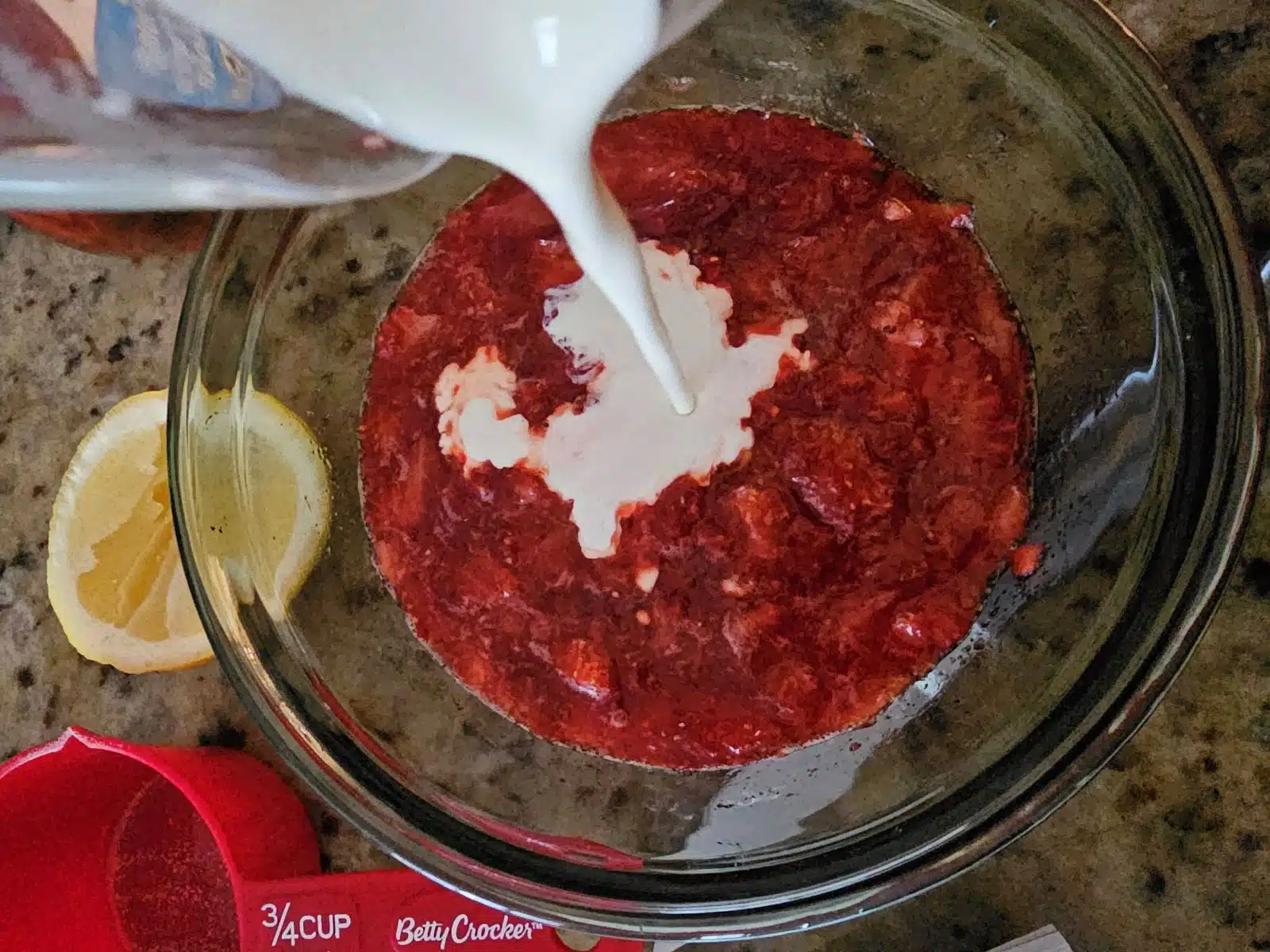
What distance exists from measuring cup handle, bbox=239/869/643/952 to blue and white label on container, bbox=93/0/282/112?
0.87m

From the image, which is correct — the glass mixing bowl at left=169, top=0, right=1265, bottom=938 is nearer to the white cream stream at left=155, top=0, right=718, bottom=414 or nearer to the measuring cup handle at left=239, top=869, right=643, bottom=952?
the measuring cup handle at left=239, top=869, right=643, bottom=952

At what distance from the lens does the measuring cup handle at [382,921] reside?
3.98ft

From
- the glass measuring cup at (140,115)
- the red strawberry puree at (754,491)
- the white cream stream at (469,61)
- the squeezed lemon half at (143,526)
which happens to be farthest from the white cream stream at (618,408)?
the glass measuring cup at (140,115)

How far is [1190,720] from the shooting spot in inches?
49.1

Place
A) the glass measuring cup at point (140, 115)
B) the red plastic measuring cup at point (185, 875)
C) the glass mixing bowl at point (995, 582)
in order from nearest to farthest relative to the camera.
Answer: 1. the glass measuring cup at point (140, 115)
2. the glass mixing bowl at point (995, 582)
3. the red plastic measuring cup at point (185, 875)

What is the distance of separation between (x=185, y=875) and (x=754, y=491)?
929 millimetres

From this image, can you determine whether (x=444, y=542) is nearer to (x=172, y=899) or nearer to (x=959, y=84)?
(x=172, y=899)

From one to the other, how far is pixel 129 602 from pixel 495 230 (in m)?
0.70

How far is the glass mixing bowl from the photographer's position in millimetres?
1014

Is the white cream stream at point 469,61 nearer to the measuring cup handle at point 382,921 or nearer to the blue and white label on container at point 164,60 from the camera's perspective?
the blue and white label on container at point 164,60

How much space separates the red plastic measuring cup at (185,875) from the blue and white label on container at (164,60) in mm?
720

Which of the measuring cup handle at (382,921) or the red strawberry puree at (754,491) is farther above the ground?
the red strawberry puree at (754,491)

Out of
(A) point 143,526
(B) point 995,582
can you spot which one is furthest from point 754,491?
(A) point 143,526

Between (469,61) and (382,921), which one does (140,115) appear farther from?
(382,921)
